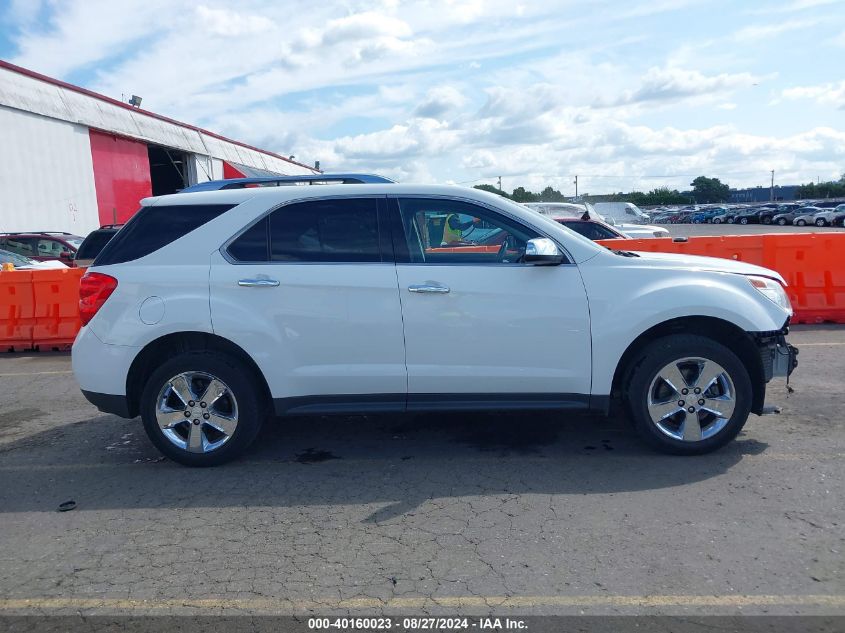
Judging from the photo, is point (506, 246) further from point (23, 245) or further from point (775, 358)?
point (23, 245)

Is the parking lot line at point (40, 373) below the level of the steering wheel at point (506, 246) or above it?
below

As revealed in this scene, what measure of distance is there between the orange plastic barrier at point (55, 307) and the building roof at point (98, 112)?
12257 millimetres

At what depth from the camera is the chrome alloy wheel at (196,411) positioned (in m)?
4.95

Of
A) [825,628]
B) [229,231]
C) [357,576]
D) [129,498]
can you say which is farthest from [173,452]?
[825,628]

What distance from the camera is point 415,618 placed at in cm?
315

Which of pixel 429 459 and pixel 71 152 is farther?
pixel 71 152

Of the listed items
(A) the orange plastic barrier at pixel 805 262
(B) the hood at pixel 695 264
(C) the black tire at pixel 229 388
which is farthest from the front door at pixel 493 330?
(A) the orange plastic barrier at pixel 805 262

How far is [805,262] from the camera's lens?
9797mm

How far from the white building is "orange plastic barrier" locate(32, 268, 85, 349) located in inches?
472

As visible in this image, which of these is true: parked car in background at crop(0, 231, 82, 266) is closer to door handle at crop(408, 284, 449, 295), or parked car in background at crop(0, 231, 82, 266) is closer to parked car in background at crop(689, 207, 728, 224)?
door handle at crop(408, 284, 449, 295)

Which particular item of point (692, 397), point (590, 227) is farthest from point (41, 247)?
point (692, 397)

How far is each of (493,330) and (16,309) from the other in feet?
27.2

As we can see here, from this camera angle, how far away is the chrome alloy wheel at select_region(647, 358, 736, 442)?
482 centimetres

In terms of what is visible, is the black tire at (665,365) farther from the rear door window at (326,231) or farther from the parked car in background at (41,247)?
the parked car in background at (41,247)
